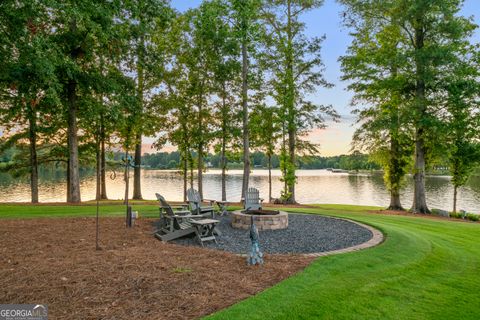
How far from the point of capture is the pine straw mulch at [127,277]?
3.69 metres

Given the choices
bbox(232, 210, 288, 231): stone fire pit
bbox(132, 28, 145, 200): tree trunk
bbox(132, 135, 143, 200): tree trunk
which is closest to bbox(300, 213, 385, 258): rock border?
bbox(232, 210, 288, 231): stone fire pit

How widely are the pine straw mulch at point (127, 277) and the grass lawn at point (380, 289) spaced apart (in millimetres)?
379

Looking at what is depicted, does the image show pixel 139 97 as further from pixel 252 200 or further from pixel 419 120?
pixel 419 120

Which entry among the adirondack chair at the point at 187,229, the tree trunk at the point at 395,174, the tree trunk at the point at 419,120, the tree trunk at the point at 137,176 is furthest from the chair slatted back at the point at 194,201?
the tree trunk at the point at 395,174

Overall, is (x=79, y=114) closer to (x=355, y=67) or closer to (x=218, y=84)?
(x=218, y=84)

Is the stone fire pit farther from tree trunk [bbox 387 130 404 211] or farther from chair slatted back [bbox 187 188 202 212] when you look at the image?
tree trunk [bbox 387 130 404 211]

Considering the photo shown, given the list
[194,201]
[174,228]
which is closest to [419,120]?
[194,201]

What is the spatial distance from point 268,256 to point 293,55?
15.4 meters

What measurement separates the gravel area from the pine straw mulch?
791mm

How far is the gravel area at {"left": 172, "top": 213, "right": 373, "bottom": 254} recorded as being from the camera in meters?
6.67

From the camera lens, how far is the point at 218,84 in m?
18.4

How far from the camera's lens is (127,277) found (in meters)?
4.44

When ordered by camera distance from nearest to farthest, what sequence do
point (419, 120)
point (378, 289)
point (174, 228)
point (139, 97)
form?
point (378, 289) < point (174, 228) < point (419, 120) < point (139, 97)

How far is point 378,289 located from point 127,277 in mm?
3598
